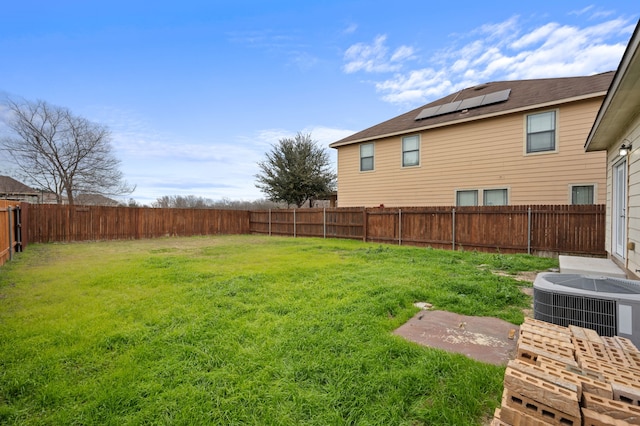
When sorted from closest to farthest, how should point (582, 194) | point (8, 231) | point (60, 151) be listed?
point (8, 231)
point (582, 194)
point (60, 151)

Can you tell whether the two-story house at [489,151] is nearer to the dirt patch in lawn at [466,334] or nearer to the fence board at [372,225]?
the fence board at [372,225]

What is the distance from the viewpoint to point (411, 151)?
12070 mm

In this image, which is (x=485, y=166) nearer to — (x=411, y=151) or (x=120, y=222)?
(x=411, y=151)

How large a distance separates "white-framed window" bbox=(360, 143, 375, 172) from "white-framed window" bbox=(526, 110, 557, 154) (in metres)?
5.77

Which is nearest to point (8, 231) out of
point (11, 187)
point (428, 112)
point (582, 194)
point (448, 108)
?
point (428, 112)

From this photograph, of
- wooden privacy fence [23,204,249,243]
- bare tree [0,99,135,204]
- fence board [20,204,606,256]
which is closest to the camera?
fence board [20,204,606,256]

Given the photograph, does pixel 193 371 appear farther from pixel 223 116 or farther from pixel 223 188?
pixel 223 188

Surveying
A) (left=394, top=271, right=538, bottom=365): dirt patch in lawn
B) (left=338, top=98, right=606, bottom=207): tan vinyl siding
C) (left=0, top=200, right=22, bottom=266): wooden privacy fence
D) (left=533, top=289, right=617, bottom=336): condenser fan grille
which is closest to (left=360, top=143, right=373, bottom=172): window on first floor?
(left=338, top=98, right=606, bottom=207): tan vinyl siding

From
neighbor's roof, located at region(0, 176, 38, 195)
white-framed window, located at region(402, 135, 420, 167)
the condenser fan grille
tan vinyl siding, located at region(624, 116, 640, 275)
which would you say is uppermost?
white-framed window, located at region(402, 135, 420, 167)

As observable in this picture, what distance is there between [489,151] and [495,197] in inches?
63.5

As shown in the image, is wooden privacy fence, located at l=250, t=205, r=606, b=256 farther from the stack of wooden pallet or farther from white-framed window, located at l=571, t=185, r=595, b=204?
the stack of wooden pallet

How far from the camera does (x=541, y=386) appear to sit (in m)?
1.32

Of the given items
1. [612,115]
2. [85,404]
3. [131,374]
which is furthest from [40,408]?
[612,115]

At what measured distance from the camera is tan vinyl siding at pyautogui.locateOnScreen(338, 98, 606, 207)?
8.66 m
